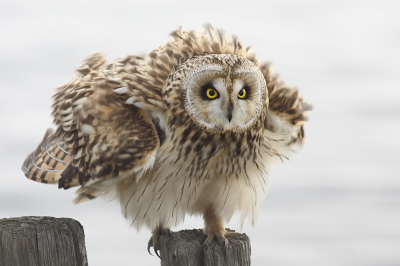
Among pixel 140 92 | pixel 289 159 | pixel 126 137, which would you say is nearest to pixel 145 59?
pixel 140 92

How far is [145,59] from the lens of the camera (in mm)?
3967

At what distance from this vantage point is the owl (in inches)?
137

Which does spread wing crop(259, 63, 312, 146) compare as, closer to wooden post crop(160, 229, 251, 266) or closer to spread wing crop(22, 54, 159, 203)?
spread wing crop(22, 54, 159, 203)

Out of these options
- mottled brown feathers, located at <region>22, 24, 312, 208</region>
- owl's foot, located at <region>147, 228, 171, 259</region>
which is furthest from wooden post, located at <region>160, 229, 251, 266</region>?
owl's foot, located at <region>147, 228, 171, 259</region>

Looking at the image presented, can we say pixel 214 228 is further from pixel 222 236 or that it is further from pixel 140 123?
pixel 140 123

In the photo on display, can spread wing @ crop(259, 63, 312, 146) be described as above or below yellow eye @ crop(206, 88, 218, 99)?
above

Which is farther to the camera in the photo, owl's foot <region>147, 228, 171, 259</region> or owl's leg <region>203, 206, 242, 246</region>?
owl's foot <region>147, 228, 171, 259</region>

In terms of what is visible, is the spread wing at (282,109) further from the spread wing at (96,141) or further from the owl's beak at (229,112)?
the spread wing at (96,141)

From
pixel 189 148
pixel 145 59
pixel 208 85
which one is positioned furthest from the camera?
pixel 145 59

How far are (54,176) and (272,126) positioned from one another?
1.63 metres

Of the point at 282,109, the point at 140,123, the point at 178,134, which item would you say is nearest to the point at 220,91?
the point at 178,134

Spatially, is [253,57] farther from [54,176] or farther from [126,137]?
[54,176]

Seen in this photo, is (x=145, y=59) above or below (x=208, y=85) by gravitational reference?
above

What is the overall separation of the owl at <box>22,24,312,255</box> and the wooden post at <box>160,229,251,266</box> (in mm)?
383
